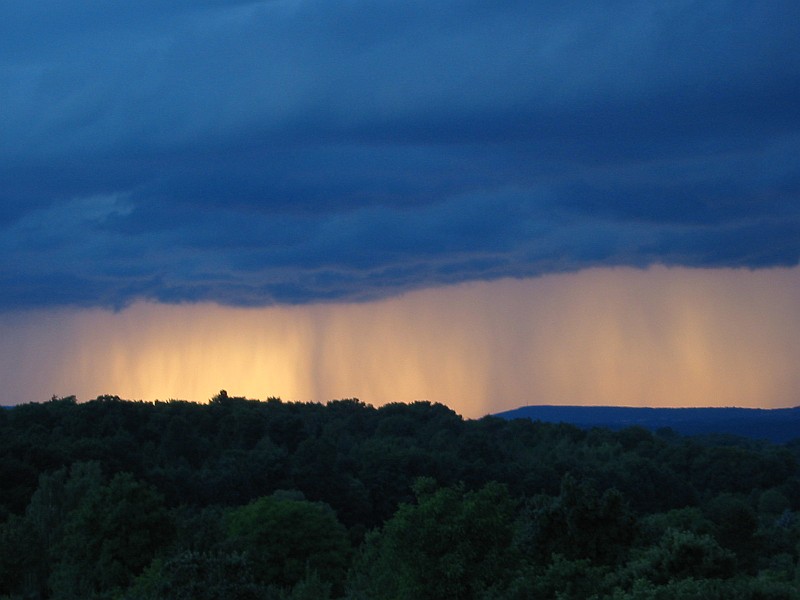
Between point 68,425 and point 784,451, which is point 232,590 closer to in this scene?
point 68,425

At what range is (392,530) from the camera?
175 ft

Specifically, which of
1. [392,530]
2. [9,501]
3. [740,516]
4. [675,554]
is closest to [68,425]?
[9,501]

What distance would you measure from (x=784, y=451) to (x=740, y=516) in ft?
403

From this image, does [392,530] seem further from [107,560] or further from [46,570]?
[46,570]

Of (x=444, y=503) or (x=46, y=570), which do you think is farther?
(x=46, y=570)

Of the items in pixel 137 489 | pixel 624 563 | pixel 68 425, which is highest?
pixel 68 425

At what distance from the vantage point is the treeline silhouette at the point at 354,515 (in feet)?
157

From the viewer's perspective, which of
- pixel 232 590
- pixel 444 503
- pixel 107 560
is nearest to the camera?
pixel 232 590

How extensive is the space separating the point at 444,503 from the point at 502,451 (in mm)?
131047

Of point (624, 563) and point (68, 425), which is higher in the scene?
point (68, 425)

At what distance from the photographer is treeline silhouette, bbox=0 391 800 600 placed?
47.8m

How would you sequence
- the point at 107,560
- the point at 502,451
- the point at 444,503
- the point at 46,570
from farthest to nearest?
the point at 502,451 < the point at 46,570 < the point at 107,560 < the point at 444,503

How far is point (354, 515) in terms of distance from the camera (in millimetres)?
131875

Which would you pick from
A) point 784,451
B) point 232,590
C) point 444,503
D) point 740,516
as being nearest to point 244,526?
point 740,516
